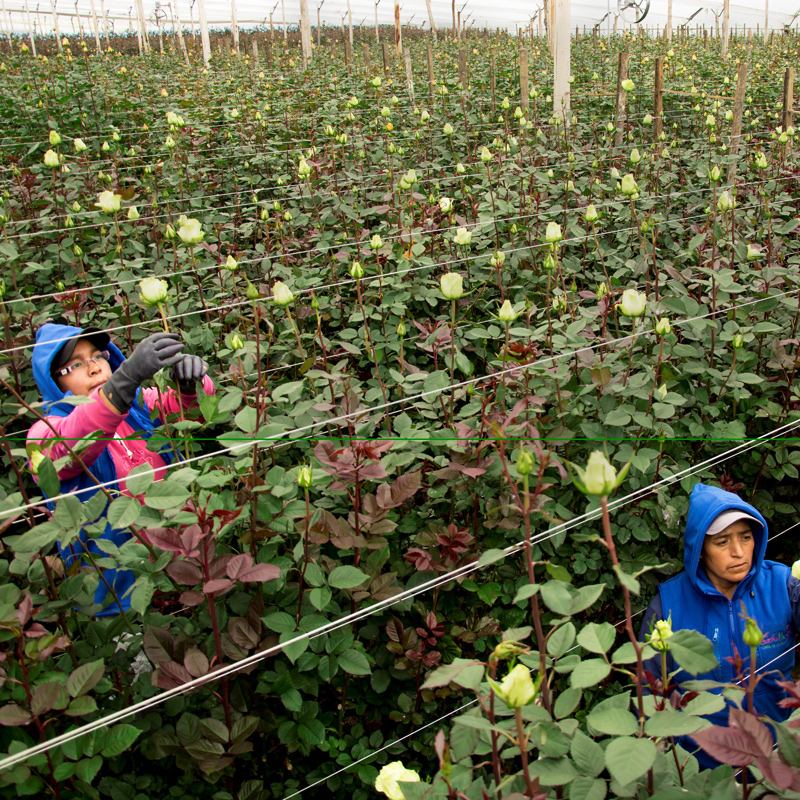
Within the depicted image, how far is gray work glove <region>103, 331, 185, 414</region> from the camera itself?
122 cm

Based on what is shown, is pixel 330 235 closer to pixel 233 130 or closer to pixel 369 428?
pixel 369 428

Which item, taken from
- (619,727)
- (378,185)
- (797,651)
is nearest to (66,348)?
(619,727)

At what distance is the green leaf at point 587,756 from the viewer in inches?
26.5

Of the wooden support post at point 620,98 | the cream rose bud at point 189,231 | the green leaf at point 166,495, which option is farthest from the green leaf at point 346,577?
the wooden support post at point 620,98

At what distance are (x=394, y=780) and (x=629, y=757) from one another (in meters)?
0.27

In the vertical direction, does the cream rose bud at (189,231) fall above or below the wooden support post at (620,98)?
below

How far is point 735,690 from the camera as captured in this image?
0.67 meters

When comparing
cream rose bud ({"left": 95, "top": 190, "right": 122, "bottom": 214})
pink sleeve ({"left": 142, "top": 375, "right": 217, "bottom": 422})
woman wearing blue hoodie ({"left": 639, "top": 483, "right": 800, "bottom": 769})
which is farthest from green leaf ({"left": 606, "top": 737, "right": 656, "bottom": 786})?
cream rose bud ({"left": 95, "top": 190, "right": 122, "bottom": 214})

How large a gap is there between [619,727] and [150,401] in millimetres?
1289

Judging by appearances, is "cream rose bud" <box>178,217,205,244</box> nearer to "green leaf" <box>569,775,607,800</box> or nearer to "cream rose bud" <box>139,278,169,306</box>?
"cream rose bud" <box>139,278,169,306</box>

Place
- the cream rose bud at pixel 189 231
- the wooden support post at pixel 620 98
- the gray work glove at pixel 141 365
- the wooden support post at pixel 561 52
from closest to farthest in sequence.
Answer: the gray work glove at pixel 141 365
the cream rose bud at pixel 189 231
the wooden support post at pixel 620 98
the wooden support post at pixel 561 52

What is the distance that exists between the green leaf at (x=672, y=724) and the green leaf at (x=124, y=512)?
674 millimetres

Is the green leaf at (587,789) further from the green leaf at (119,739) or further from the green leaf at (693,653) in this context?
the green leaf at (119,739)

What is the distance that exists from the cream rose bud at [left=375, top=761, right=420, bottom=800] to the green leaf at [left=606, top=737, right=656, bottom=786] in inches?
9.7
